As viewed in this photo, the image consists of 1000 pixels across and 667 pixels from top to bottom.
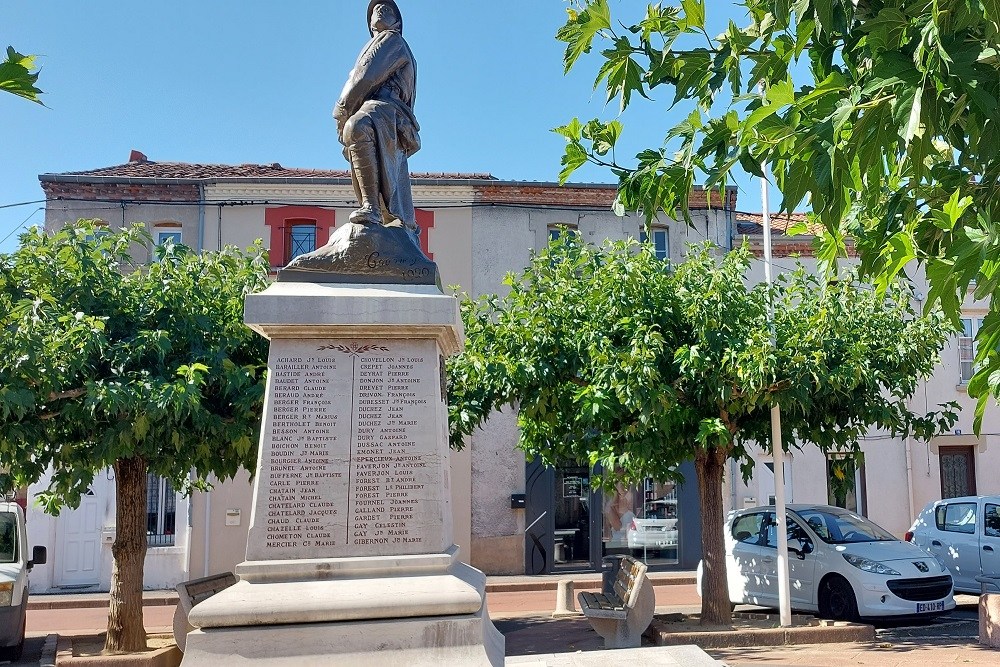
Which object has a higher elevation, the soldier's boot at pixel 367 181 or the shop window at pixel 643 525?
the soldier's boot at pixel 367 181


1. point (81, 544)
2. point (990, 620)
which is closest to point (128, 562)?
point (990, 620)

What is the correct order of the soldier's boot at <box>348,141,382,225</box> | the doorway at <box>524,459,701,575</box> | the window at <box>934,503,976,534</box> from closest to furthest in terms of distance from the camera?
1. the soldier's boot at <box>348,141,382,225</box>
2. the window at <box>934,503,976,534</box>
3. the doorway at <box>524,459,701,575</box>

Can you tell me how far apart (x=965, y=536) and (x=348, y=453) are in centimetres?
1205

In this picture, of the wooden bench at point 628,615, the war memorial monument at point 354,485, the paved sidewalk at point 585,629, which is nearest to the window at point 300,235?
the paved sidewalk at point 585,629

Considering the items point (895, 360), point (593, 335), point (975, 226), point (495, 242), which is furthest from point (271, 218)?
point (975, 226)

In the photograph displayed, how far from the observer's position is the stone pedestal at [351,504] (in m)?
4.90

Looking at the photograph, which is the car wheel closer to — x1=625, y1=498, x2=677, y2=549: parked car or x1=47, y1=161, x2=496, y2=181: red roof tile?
x1=625, y1=498, x2=677, y2=549: parked car

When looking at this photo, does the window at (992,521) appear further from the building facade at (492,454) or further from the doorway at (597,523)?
the doorway at (597,523)

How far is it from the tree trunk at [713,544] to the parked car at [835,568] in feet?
4.98

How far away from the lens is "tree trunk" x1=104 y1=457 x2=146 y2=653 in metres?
10.5

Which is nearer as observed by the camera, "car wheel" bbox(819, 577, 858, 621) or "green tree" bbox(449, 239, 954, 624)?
"green tree" bbox(449, 239, 954, 624)

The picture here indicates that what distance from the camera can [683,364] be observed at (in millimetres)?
10492

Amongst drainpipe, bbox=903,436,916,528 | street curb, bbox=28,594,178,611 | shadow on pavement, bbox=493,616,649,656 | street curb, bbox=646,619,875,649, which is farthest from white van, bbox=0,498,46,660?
drainpipe, bbox=903,436,916,528

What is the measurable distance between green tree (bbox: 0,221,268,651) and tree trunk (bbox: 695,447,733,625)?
5.78m
